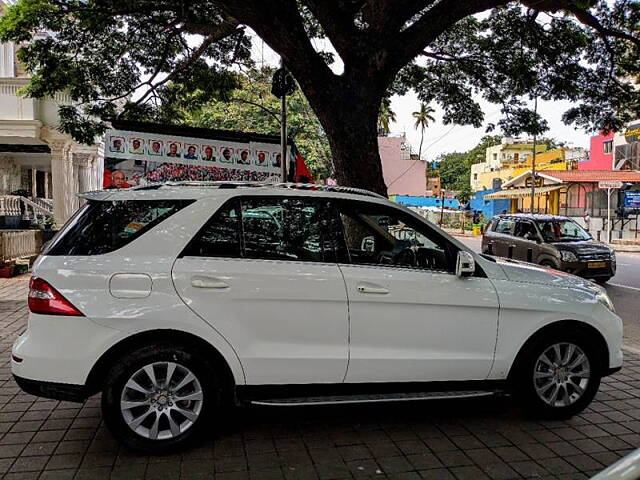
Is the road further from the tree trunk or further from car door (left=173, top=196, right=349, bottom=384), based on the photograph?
car door (left=173, top=196, right=349, bottom=384)

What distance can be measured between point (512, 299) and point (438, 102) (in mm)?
11101

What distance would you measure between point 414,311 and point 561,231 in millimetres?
10268

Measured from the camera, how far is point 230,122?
3122 cm

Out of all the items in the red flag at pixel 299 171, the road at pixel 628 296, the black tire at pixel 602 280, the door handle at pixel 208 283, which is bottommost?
the road at pixel 628 296

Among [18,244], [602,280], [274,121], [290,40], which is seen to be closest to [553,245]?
[602,280]

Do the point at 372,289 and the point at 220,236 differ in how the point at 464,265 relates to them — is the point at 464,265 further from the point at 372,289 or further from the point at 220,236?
the point at 220,236

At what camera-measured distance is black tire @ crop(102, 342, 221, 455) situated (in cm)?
354

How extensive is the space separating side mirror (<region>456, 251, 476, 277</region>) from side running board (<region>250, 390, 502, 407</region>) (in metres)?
0.89

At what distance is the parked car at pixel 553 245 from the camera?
11.9 m

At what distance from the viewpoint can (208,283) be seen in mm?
3668

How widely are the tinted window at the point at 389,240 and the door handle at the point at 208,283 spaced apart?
3.13ft

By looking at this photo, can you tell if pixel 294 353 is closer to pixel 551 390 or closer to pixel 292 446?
pixel 292 446

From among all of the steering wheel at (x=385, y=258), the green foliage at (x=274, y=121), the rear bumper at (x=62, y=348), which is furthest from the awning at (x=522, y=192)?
the rear bumper at (x=62, y=348)

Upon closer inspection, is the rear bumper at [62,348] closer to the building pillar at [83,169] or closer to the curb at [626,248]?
the building pillar at [83,169]
